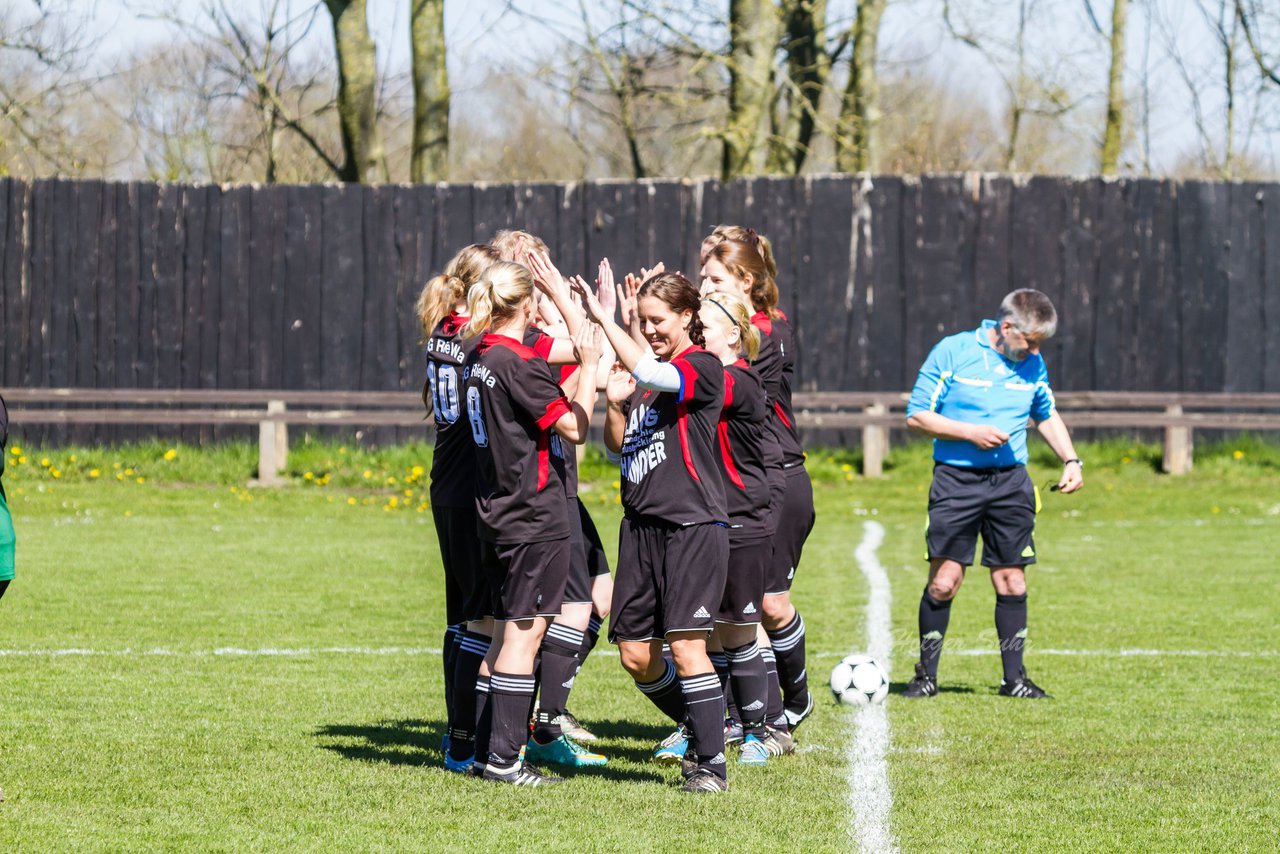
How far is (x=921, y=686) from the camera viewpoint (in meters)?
7.75

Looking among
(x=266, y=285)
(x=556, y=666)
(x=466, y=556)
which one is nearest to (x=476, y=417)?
(x=466, y=556)

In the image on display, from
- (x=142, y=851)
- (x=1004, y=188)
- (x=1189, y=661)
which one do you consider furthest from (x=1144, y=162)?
(x=142, y=851)

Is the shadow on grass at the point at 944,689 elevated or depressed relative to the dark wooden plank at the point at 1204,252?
depressed

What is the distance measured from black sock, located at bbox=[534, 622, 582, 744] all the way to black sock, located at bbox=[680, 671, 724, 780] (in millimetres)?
840

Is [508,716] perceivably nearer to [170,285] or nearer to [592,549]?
[592,549]

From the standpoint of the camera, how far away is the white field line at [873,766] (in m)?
5.13

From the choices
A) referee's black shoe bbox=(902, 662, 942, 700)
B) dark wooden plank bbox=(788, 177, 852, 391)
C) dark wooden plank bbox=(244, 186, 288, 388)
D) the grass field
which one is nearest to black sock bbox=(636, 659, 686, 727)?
the grass field

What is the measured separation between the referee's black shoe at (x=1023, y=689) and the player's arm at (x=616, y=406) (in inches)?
108

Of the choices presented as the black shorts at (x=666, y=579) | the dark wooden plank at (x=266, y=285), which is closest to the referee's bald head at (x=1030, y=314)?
the black shorts at (x=666, y=579)

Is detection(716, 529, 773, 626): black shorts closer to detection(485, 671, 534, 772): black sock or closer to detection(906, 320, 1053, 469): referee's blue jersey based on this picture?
detection(485, 671, 534, 772): black sock

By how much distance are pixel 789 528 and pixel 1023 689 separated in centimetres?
182

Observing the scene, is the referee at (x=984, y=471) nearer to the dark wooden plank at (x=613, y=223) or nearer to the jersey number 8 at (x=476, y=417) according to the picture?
the jersey number 8 at (x=476, y=417)

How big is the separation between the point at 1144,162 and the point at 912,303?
1280 cm

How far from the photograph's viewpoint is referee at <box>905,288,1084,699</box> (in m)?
7.83
